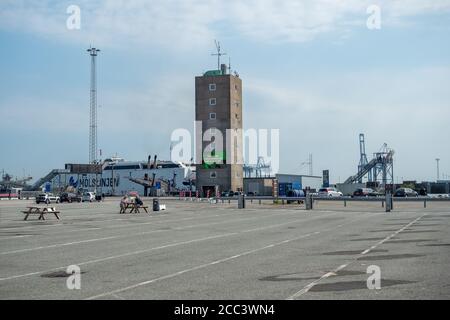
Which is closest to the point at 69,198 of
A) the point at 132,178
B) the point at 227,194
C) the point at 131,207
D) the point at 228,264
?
the point at 227,194

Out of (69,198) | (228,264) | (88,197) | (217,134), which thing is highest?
(217,134)

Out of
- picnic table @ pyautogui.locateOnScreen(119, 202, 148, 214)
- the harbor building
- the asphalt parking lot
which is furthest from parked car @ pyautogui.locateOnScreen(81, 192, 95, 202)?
the asphalt parking lot

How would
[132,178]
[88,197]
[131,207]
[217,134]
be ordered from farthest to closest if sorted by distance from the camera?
[132,178] → [217,134] → [88,197] → [131,207]

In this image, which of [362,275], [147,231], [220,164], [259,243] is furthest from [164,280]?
[220,164]

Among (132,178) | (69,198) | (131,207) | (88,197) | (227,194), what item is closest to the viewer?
(131,207)

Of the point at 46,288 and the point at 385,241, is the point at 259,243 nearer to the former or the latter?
the point at 385,241

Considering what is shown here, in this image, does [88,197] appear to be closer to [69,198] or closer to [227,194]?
[69,198]

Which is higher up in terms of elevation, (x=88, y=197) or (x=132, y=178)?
(x=132, y=178)

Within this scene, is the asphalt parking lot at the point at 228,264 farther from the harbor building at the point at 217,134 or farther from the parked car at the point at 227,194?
the harbor building at the point at 217,134

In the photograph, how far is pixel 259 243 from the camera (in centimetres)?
2009

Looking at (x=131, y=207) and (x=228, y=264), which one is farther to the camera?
(x=131, y=207)

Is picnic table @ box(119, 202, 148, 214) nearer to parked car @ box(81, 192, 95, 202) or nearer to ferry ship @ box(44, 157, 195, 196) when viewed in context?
parked car @ box(81, 192, 95, 202)

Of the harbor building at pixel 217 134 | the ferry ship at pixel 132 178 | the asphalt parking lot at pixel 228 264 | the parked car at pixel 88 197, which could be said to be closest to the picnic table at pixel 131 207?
the asphalt parking lot at pixel 228 264
